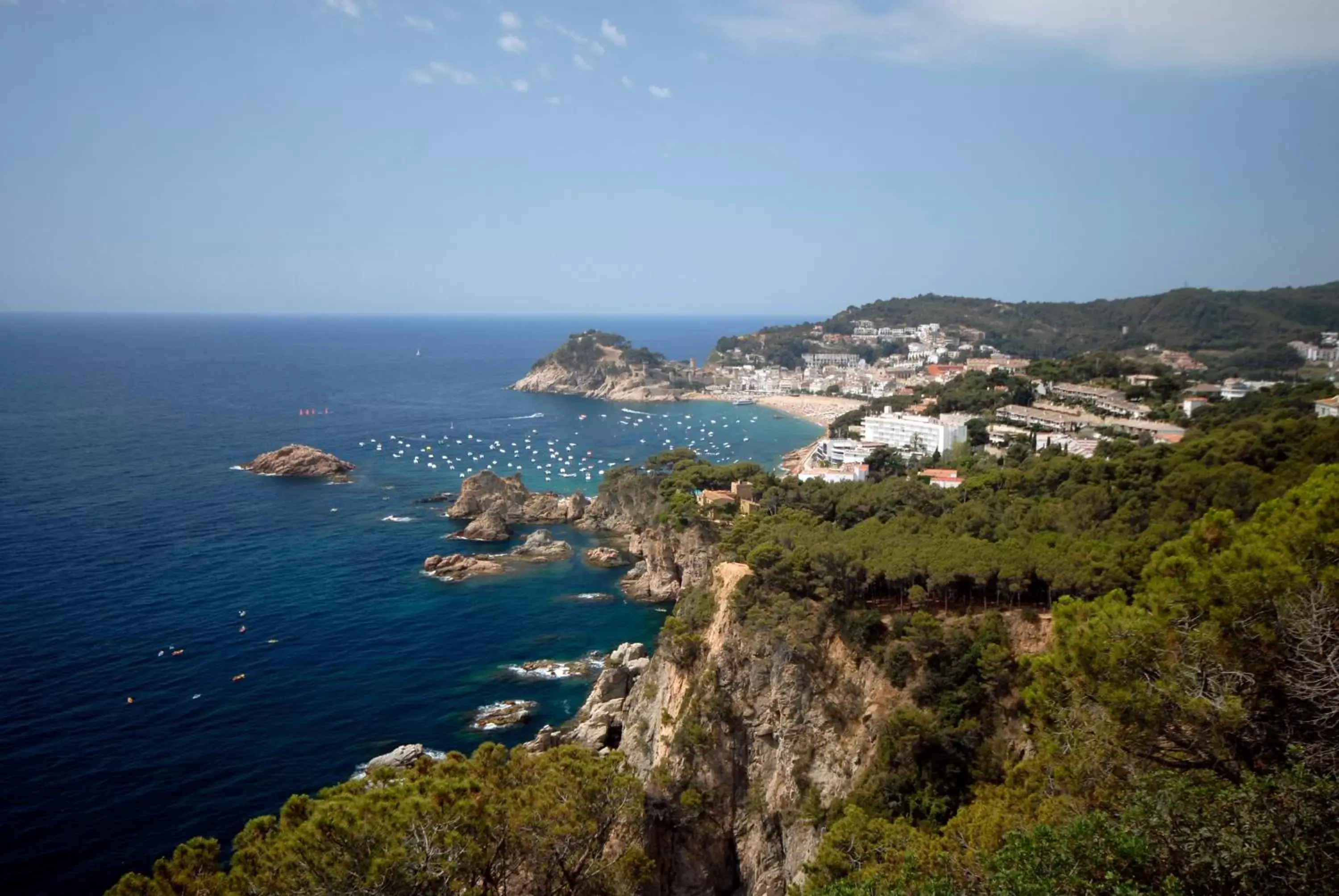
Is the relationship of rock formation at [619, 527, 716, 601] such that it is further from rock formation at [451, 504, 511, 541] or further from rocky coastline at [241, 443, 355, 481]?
rocky coastline at [241, 443, 355, 481]

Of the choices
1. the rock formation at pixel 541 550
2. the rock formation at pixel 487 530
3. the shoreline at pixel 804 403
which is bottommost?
the rock formation at pixel 541 550

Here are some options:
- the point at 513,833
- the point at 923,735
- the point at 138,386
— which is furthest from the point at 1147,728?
the point at 138,386

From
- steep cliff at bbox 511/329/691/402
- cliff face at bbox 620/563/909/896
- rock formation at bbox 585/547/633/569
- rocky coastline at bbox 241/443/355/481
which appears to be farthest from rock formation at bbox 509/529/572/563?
steep cliff at bbox 511/329/691/402

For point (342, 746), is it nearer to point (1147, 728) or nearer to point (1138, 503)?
point (1147, 728)

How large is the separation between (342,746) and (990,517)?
66.7 feet

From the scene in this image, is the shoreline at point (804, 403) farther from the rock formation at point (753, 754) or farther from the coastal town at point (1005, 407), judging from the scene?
the rock formation at point (753, 754)

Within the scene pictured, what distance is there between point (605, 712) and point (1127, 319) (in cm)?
12751

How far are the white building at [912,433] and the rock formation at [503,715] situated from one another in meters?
31.6

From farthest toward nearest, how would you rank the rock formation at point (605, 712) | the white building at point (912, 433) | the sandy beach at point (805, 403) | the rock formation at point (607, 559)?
the sandy beach at point (805, 403) → the white building at point (912, 433) → the rock formation at point (607, 559) → the rock formation at point (605, 712)

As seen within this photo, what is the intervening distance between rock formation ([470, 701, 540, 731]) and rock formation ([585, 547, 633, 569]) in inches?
577

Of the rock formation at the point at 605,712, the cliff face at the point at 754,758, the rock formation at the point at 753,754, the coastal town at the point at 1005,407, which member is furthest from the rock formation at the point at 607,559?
the cliff face at the point at 754,758

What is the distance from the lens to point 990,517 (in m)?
23.3

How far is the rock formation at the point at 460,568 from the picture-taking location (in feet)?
127

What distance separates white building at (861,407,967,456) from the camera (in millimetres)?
50062
